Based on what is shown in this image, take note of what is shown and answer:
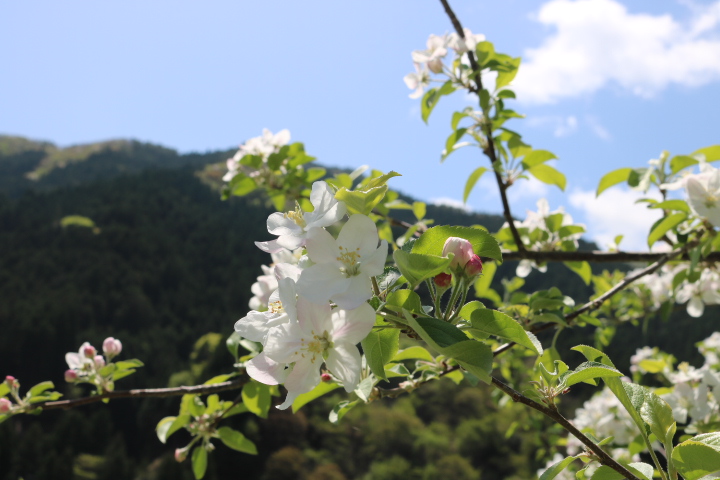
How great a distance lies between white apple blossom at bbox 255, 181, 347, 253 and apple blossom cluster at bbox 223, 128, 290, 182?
1.65 meters

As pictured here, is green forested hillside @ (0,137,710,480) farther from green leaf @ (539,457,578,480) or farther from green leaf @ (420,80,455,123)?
green leaf @ (539,457,578,480)

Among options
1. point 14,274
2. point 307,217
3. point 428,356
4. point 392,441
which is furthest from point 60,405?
point 14,274

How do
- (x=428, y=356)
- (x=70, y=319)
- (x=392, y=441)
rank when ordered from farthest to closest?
(x=70, y=319)
(x=392, y=441)
(x=428, y=356)

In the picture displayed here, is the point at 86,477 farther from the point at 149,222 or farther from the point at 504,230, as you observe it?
the point at 149,222

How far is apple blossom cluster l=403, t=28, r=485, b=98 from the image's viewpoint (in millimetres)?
1875

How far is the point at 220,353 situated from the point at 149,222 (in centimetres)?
3080

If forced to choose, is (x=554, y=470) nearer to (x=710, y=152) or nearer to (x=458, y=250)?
(x=458, y=250)

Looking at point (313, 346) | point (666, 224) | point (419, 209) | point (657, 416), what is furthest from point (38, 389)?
point (666, 224)

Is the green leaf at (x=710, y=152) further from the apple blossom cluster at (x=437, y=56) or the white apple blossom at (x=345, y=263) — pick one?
the white apple blossom at (x=345, y=263)

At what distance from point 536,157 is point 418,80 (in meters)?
0.54

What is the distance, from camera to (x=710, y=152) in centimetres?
184

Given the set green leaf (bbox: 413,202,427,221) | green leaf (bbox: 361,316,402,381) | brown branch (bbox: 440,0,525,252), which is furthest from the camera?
green leaf (bbox: 413,202,427,221)

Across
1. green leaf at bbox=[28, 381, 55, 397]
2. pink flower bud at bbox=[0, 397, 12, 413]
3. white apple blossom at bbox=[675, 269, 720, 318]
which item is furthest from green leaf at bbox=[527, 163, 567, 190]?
pink flower bud at bbox=[0, 397, 12, 413]

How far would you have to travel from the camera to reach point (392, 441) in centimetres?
3388
